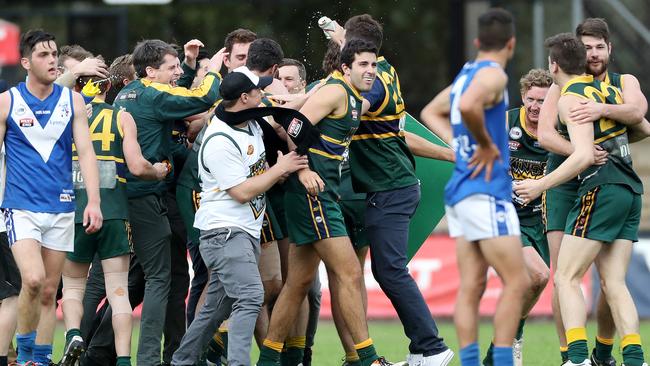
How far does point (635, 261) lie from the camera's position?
51.2 feet

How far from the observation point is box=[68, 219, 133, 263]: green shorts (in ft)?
30.5

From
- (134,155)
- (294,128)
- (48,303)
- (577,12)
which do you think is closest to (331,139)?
(294,128)

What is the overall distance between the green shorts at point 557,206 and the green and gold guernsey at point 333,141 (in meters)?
1.72

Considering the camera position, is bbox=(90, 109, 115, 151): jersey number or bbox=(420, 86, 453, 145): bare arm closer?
bbox=(420, 86, 453, 145): bare arm

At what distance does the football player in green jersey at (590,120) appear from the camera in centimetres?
904

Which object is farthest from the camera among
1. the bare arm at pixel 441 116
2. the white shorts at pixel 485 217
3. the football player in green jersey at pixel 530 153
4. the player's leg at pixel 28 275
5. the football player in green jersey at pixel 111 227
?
the football player in green jersey at pixel 530 153

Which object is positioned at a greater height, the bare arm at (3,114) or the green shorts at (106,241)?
the bare arm at (3,114)

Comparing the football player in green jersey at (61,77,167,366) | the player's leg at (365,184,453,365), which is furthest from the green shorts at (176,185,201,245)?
the player's leg at (365,184,453,365)

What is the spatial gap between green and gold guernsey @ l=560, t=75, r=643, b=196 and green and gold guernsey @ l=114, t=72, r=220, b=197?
2578 mm

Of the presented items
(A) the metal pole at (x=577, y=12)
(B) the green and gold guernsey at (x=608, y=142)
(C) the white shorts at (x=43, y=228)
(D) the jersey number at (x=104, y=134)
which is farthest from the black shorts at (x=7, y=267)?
(A) the metal pole at (x=577, y=12)

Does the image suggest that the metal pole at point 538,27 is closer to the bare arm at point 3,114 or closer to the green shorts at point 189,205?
the green shorts at point 189,205

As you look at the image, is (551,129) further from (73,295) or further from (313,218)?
(73,295)

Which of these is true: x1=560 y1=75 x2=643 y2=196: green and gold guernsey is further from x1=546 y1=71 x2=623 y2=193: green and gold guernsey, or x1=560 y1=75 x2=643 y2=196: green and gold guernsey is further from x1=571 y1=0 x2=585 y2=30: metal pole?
x1=571 y1=0 x2=585 y2=30: metal pole

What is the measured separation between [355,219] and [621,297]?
2103 millimetres
